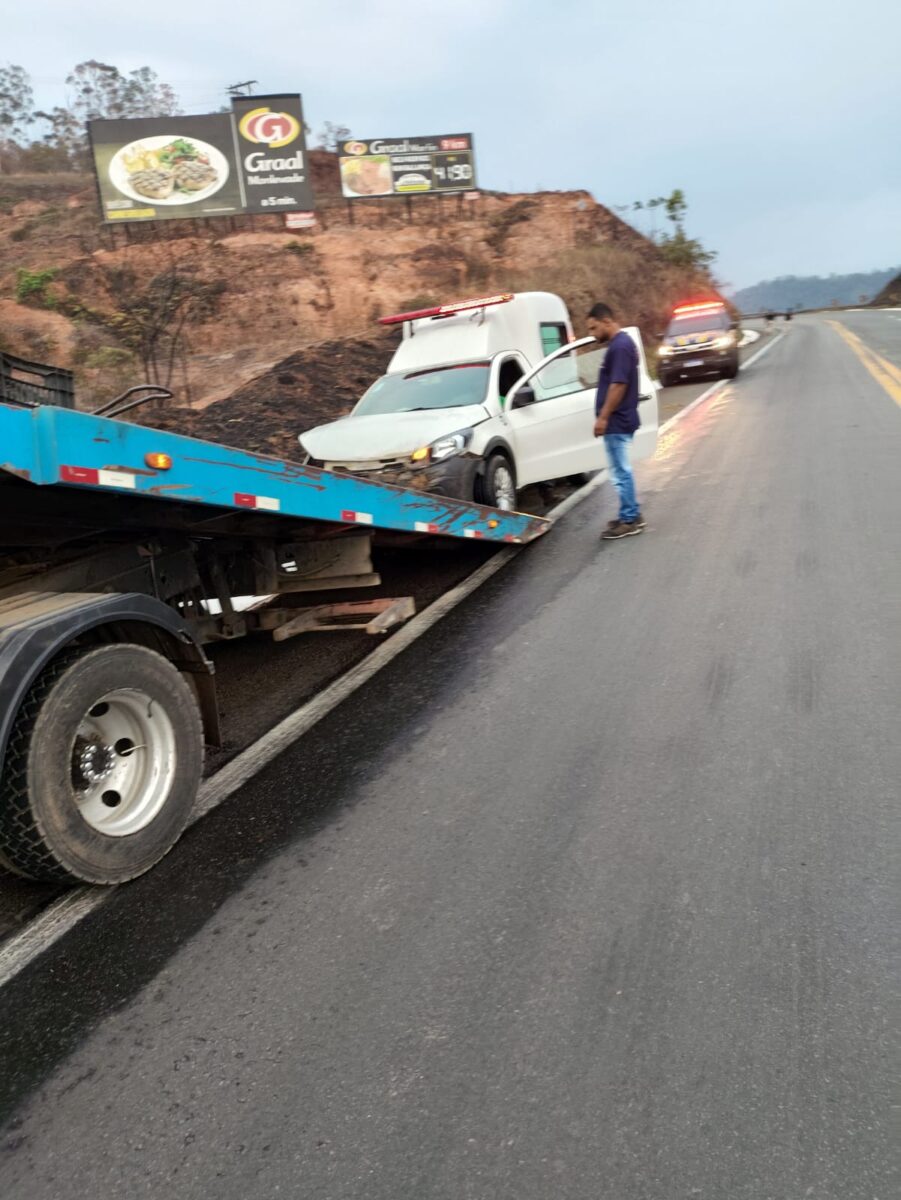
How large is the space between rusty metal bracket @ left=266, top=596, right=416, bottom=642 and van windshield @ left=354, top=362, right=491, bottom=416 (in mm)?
3361

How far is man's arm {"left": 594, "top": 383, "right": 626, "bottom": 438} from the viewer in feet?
25.5

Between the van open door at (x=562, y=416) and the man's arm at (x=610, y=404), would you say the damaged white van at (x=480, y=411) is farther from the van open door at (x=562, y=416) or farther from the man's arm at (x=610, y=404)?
the man's arm at (x=610, y=404)

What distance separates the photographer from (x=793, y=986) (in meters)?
2.54

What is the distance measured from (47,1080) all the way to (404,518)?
379cm

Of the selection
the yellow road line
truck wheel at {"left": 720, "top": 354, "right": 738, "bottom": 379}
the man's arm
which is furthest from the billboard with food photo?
the man's arm

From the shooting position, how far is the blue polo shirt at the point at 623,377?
7773mm

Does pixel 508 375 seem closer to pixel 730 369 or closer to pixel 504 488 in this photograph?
pixel 504 488

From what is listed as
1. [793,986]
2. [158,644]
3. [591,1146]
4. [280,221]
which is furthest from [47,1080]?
[280,221]

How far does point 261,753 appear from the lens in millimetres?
4414

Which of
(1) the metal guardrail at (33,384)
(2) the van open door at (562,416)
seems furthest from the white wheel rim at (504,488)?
(1) the metal guardrail at (33,384)

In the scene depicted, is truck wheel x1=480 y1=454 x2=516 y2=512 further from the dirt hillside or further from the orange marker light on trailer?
the dirt hillside

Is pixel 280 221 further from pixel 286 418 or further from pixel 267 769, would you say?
pixel 267 769

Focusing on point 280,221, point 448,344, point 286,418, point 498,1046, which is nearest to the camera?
point 498,1046

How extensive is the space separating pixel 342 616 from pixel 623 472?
3225 mm
